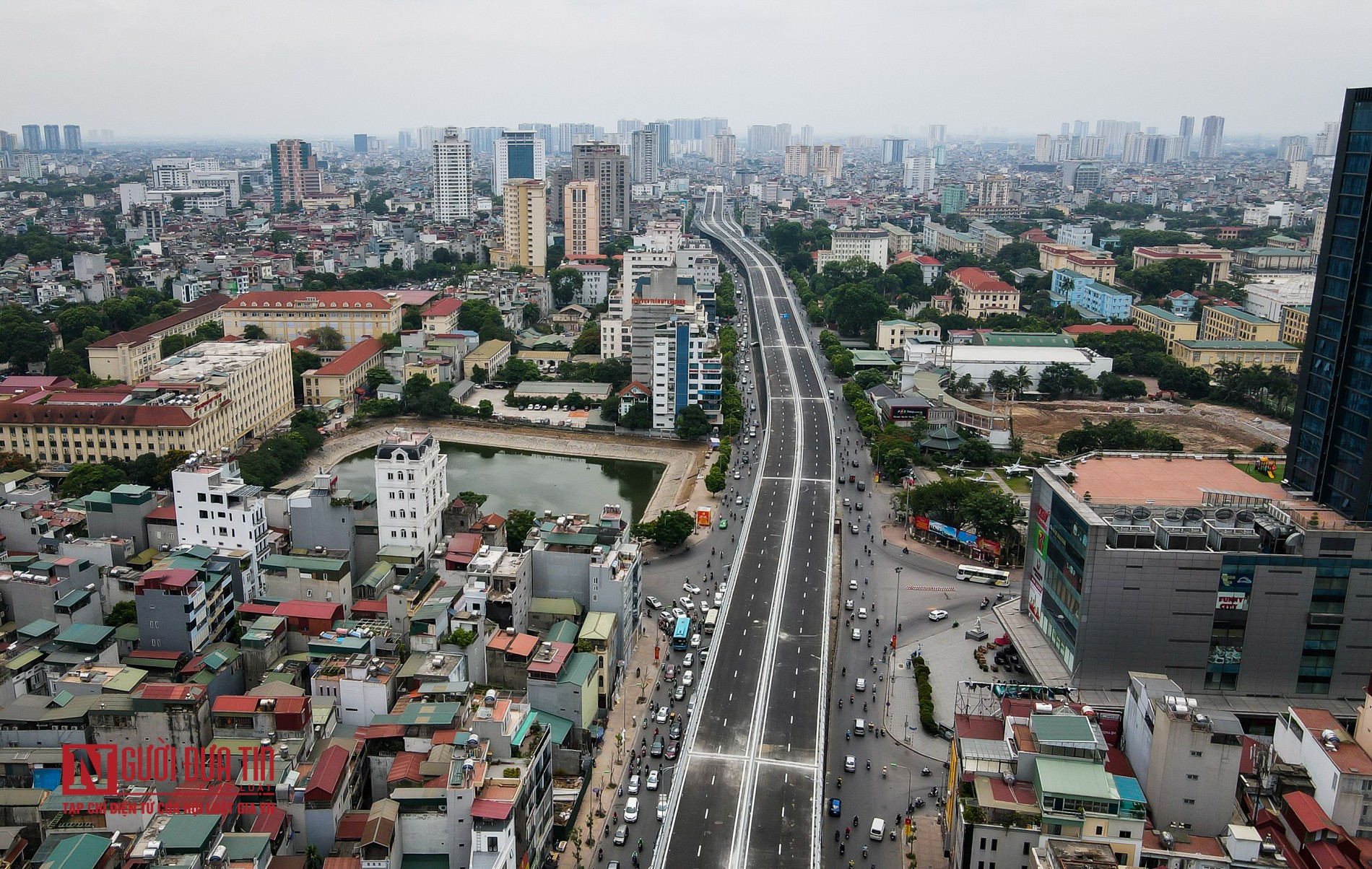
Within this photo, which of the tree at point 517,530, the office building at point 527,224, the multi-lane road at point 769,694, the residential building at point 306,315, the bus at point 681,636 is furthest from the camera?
the office building at point 527,224

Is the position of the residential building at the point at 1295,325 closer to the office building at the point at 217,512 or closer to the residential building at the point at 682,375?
the residential building at the point at 682,375

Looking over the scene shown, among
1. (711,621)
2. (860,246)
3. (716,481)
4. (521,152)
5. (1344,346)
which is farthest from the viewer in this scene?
(521,152)

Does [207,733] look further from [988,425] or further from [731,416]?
[988,425]

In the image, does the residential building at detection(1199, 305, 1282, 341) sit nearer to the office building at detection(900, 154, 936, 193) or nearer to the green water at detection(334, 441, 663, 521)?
the green water at detection(334, 441, 663, 521)

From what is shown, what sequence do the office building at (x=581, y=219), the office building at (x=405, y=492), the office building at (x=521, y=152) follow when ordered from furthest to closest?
the office building at (x=521, y=152)
the office building at (x=581, y=219)
the office building at (x=405, y=492)

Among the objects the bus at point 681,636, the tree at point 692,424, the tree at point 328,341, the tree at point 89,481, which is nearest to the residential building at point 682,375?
the tree at point 692,424

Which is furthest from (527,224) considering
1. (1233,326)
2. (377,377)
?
(1233,326)

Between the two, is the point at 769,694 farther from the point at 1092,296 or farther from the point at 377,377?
the point at 1092,296
